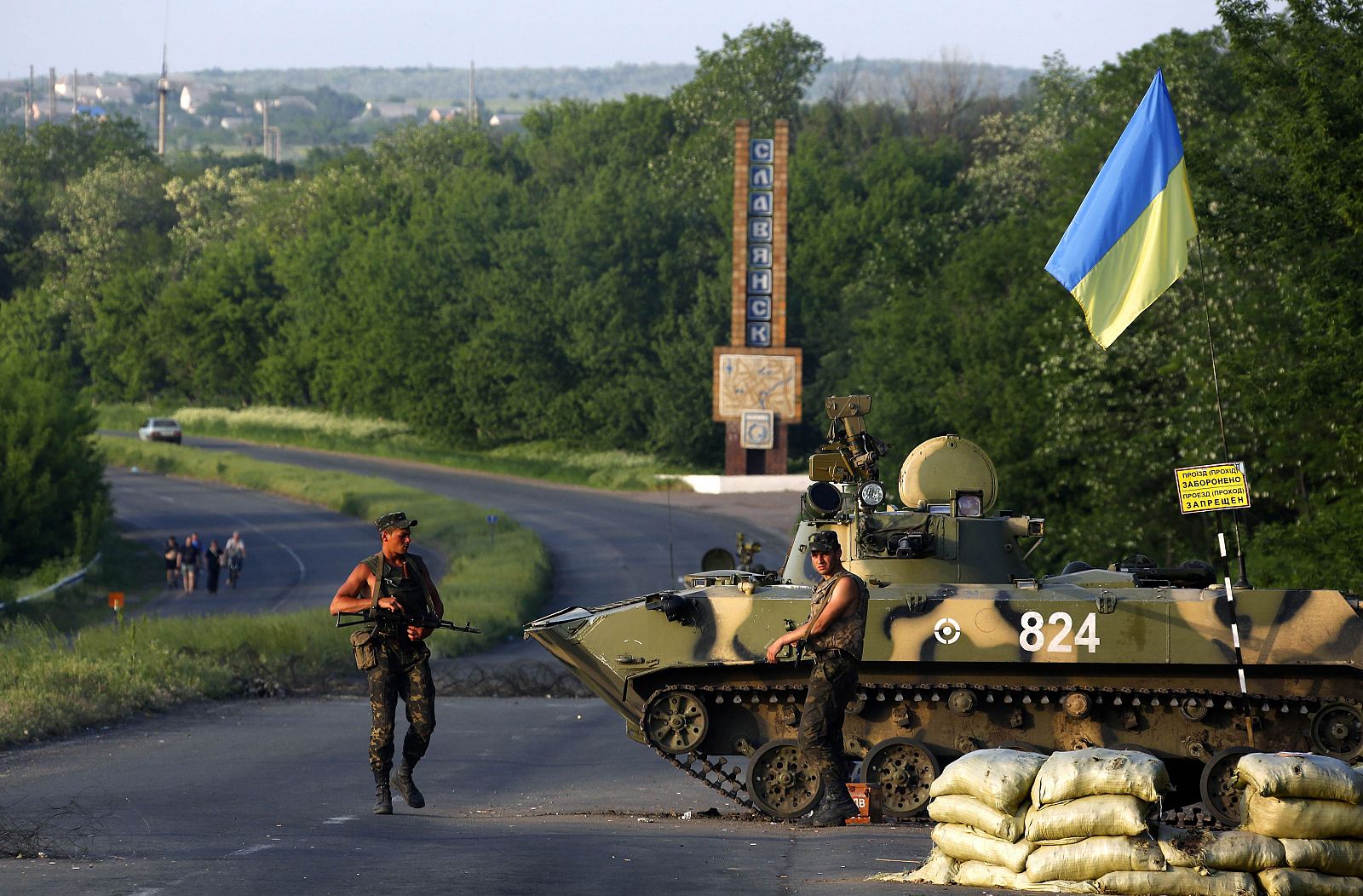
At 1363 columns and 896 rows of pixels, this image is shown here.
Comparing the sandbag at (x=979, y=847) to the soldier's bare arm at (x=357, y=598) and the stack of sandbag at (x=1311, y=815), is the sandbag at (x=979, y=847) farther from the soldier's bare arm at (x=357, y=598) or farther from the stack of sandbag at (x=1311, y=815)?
the soldier's bare arm at (x=357, y=598)

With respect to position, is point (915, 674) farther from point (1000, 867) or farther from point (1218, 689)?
point (1000, 867)

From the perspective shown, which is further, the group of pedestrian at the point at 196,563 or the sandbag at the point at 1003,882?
the group of pedestrian at the point at 196,563

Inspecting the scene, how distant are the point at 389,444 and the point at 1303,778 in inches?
3027

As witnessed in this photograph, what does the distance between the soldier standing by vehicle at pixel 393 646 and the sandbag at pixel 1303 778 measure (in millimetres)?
5303

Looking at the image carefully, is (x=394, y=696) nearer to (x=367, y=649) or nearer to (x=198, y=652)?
(x=367, y=649)

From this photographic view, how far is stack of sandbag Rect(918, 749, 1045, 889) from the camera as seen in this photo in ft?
31.3

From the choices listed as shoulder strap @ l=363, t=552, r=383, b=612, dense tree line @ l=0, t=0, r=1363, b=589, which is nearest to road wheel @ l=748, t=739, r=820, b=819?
shoulder strap @ l=363, t=552, r=383, b=612

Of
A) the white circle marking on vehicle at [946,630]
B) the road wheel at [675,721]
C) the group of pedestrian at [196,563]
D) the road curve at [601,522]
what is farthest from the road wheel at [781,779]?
the group of pedestrian at [196,563]

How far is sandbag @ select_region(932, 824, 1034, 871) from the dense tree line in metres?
17.5

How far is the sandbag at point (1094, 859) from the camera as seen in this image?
→ 9.03 m

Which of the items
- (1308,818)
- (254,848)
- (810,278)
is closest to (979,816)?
(1308,818)

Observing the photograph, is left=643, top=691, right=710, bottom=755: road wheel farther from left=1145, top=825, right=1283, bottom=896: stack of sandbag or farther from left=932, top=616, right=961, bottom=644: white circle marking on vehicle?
left=1145, top=825, right=1283, bottom=896: stack of sandbag

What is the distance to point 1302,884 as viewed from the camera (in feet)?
29.3

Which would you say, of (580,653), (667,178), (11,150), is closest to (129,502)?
(667,178)
